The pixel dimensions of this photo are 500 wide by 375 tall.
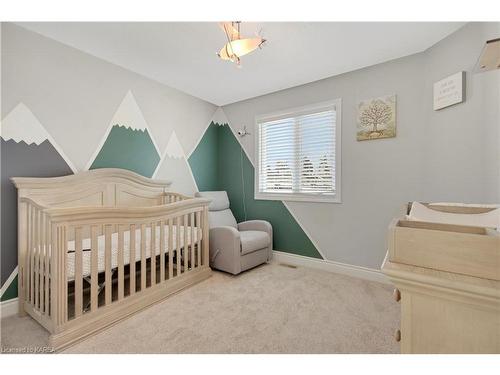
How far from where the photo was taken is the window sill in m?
2.76

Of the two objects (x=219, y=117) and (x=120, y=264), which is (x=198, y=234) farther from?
(x=219, y=117)

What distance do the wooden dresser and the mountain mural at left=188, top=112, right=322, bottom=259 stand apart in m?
2.28

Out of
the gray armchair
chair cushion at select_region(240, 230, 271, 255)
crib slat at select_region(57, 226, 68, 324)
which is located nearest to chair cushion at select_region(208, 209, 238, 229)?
the gray armchair

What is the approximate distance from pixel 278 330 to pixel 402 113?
2256 mm

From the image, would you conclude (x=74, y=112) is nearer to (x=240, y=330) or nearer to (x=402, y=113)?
(x=240, y=330)

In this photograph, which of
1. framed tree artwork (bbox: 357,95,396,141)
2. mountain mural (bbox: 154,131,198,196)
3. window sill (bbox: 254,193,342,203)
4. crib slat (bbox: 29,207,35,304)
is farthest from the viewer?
mountain mural (bbox: 154,131,198,196)

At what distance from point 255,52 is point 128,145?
1.64 meters

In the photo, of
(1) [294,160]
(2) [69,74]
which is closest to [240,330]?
(1) [294,160]

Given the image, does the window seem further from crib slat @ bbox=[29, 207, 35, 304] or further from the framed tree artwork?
crib slat @ bbox=[29, 207, 35, 304]

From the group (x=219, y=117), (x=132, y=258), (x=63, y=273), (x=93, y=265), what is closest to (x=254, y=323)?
(x=132, y=258)

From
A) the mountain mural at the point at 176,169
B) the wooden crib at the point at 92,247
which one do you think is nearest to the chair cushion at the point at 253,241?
the wooden crib at the point at 92,247

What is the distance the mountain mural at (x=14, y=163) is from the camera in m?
1.81

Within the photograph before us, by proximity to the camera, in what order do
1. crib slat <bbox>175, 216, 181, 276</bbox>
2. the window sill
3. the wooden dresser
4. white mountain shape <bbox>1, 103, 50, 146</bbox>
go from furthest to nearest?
the window sill → crib slat <bbox>175, 216, 181, 276</bbox> → white mountain shape <bbox>1, 103, 50, 146</bbox> → the wooden dresser
